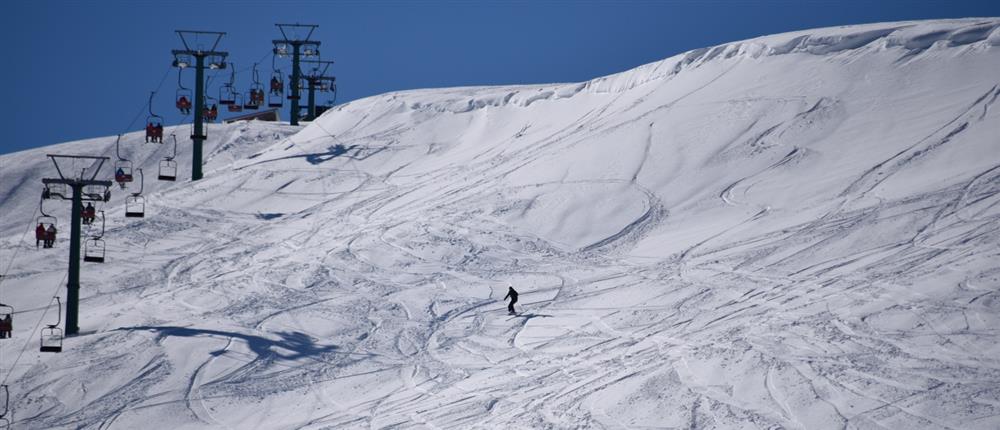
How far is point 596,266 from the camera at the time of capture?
32.4 meters

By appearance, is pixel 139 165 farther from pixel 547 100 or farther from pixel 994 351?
pixel 994 351

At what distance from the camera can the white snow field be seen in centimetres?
2309

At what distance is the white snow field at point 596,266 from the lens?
23.1 m

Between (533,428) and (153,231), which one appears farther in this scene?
(153,231)

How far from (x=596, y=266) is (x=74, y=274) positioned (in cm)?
1302

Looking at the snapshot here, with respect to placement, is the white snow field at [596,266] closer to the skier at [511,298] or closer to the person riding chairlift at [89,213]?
the skier at [511,298]

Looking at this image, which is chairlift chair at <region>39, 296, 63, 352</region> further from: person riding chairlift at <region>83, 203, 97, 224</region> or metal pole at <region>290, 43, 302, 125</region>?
metal pole at <region>290, 43, 302, 125</region>

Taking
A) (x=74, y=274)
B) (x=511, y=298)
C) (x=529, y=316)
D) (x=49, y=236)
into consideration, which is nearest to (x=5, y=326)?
(x=74, y=274)

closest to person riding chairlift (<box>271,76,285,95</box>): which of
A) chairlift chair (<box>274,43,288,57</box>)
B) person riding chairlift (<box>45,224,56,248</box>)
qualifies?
chairlift chair (<box>274,43,288,57</box>)

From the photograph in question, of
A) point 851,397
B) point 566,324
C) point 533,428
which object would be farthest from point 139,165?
point 851,397

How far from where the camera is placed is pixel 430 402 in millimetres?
24328

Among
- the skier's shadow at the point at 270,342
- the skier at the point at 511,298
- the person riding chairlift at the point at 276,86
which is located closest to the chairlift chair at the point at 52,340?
the skier's shadow at the point at 270,342

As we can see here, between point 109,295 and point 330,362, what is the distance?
9.67 m

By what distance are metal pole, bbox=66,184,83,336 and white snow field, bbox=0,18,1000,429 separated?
3.48 ft
